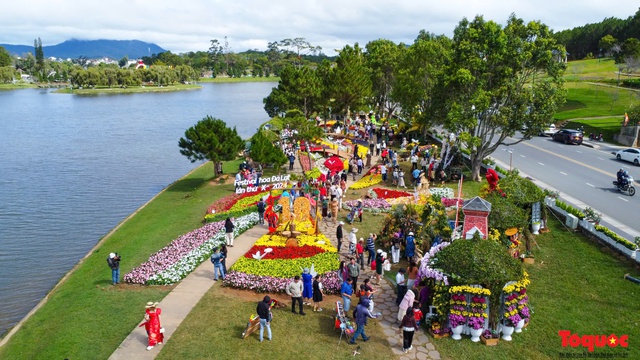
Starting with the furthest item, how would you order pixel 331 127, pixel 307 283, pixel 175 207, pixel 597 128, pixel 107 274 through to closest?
pixel 331 127 → pixel 597 128 → pixel 175 207 → pixel 107 274 → pixel 307 283

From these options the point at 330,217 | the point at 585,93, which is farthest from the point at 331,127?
the point at 585,93

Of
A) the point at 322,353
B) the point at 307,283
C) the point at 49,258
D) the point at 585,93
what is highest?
the point at 585,93

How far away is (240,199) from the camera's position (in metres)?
30.1

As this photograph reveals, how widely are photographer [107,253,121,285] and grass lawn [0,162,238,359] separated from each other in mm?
385

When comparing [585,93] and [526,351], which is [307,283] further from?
[585,93]

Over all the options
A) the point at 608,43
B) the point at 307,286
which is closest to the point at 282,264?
the point at 307,286

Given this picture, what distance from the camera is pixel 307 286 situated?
52.6ft

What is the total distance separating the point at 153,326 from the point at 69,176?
3875 centimetres

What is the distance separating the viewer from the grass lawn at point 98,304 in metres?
15.5

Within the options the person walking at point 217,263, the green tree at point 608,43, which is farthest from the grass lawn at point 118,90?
the person walking at point 217,263

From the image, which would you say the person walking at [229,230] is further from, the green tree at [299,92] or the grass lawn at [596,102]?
the grass lawn at [596,102]

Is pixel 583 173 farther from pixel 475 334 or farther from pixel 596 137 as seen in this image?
pixel 475 334

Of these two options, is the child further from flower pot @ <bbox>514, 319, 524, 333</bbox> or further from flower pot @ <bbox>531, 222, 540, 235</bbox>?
flower pot @ <bbox>531, 222, 540, 235</bbox>

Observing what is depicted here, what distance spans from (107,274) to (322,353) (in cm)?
1272
